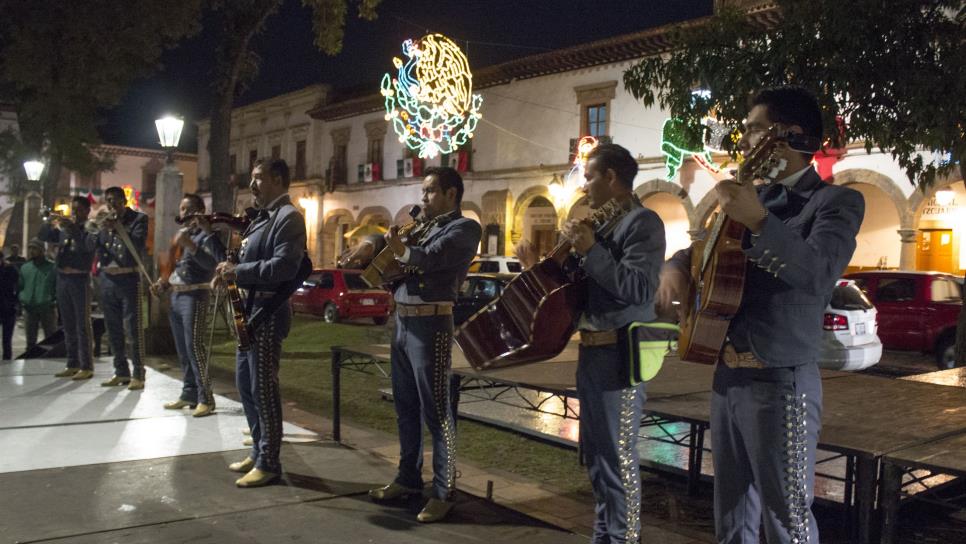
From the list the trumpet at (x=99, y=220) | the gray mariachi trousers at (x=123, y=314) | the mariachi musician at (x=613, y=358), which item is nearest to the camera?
the mariachi musician at (x=613, y=358)

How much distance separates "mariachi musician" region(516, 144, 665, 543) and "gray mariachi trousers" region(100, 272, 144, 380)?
20.7 ft

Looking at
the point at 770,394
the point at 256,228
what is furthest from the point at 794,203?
the point at 256,228

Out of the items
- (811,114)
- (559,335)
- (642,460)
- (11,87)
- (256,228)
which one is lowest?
(642,460)

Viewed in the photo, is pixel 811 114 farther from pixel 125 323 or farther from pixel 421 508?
pixel 125 323

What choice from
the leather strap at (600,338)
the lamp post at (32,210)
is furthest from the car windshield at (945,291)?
the lamp post at (32,210)

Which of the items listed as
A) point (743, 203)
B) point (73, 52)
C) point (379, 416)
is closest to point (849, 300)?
point (379, 416)

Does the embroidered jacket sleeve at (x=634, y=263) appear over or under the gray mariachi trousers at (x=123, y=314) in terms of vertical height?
over

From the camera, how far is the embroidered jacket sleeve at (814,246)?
2.42 metres

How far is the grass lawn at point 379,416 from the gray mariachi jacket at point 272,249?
2.42 meters

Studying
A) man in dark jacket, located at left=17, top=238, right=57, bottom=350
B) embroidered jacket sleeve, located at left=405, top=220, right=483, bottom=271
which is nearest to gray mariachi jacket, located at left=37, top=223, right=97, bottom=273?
man in dark jacket, located at left=17, top=238, right=57, bottom=350

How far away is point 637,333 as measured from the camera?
3.51m

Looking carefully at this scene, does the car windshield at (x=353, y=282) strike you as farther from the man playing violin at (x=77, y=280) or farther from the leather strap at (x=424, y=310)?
the leather strap at (x=424, y=310)

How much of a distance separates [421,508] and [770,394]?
2.87 m

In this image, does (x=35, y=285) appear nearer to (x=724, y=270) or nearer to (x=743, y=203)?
(x=724, y=270)
